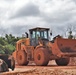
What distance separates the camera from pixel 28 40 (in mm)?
27328

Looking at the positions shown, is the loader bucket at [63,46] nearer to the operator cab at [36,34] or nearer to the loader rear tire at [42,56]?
the loader rear tire at [42,56]

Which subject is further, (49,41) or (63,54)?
(49,41)

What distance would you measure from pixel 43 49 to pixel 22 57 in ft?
13.2

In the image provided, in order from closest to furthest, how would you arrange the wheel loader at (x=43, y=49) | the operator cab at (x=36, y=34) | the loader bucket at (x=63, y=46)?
the loader bucket at (x=63, y=46)
the wheel loader at (x=43, y=49)
the operator cab at (x=36, y=34)

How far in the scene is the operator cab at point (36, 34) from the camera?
26.5 metres

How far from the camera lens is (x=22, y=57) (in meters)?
27.2

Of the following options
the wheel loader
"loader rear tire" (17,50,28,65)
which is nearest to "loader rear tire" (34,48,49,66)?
the wheel loader

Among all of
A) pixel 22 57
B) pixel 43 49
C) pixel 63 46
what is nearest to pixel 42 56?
pixel 43 49

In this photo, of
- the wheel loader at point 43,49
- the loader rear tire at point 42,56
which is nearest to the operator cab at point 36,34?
the wheel loader at point 43,49

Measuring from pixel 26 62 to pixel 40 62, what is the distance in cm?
332

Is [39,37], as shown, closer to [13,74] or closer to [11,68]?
[11,68]

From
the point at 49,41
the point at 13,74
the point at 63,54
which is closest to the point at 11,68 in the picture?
the point at 13,74

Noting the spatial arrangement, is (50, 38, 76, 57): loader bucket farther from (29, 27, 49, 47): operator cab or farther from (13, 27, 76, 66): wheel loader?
(29, 27, 49, 47): operator cab

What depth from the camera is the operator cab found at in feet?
86.9
